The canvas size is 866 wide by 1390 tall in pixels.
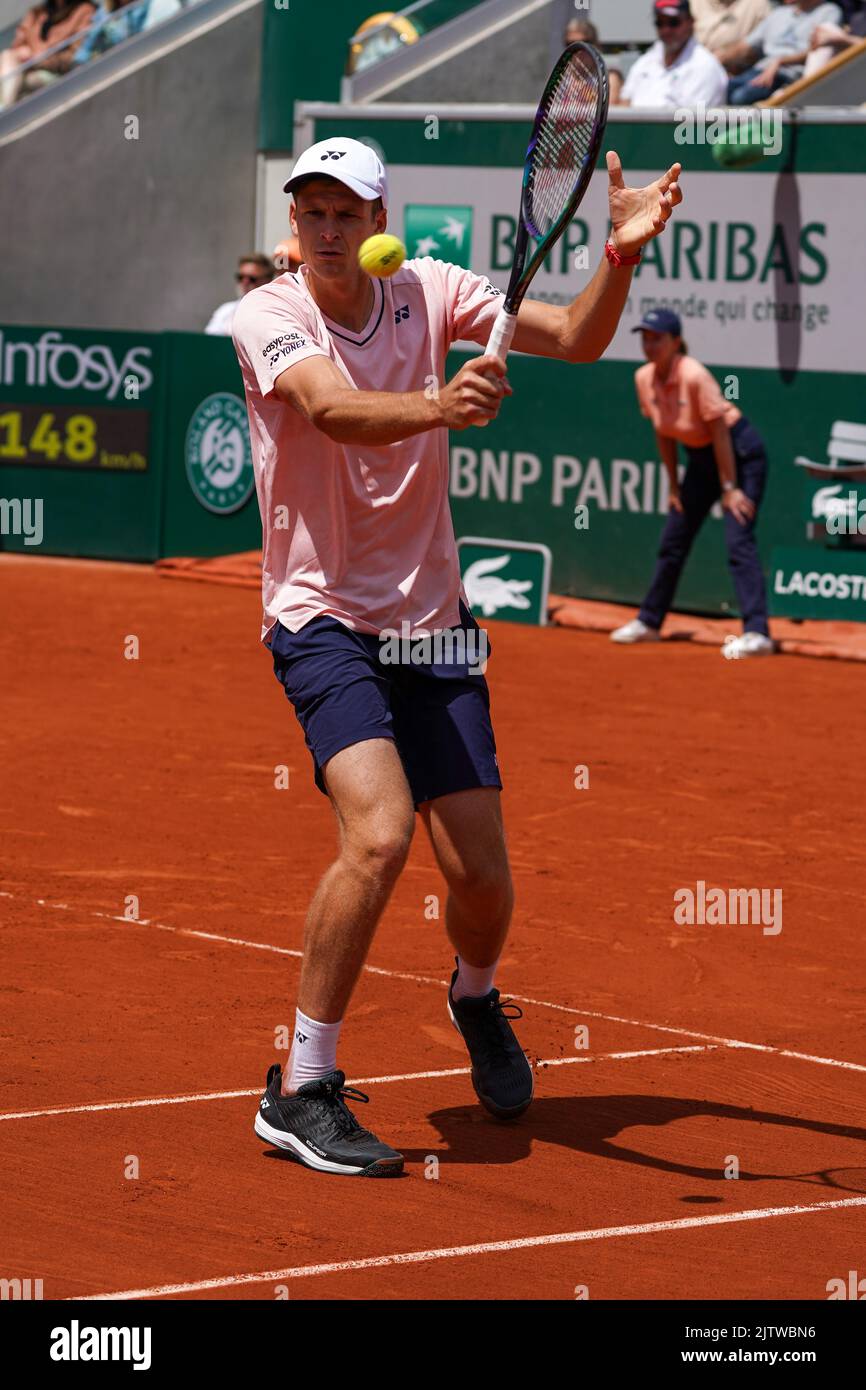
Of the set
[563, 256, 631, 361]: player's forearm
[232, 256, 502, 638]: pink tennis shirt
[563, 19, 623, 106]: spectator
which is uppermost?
[563, 19, 623, 106]: spectator

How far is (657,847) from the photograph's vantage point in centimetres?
937

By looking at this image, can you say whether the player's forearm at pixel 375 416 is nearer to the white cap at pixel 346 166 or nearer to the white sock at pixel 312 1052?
the white cap at pixel 346 166

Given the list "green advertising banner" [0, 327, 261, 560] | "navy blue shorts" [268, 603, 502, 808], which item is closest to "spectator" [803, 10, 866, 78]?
"green advertising banner" [0, 327, 261, 560]

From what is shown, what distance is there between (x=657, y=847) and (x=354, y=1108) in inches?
149

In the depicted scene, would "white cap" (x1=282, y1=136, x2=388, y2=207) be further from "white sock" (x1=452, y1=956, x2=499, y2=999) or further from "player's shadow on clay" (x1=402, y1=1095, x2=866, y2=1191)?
"player's shadow on clay" (x1=402, y1=1095, x2=866, y2=1191)

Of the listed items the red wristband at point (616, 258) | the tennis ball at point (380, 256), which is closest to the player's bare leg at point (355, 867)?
the tennis ball at point (380, 256)

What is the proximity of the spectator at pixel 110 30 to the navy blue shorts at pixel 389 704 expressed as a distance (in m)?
20.1

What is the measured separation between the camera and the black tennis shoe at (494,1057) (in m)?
5.72

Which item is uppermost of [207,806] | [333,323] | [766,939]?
[333,323]

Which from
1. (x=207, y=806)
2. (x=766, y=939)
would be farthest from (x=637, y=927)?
(x=207, y=806)

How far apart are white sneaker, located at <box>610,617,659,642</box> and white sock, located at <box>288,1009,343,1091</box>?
10.6 m

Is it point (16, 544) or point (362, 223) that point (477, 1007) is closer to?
point (362, 223)

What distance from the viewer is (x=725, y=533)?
15625 millimetres

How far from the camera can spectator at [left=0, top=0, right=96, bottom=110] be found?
971 inches
